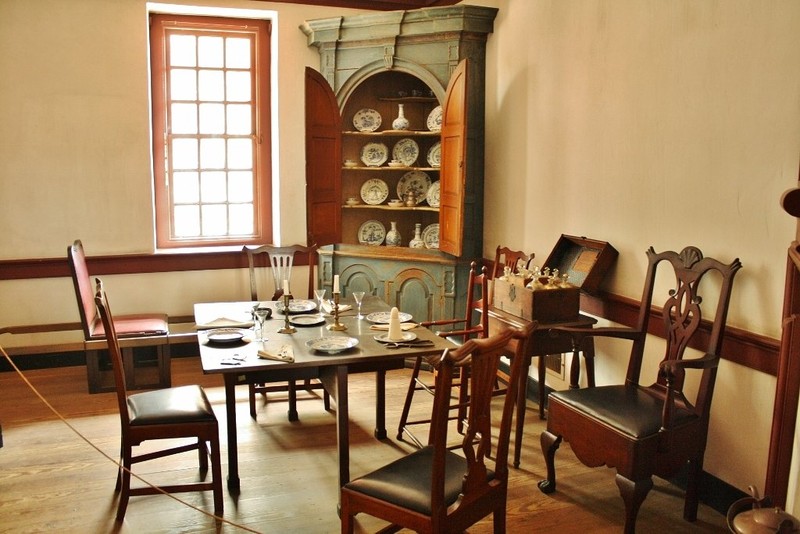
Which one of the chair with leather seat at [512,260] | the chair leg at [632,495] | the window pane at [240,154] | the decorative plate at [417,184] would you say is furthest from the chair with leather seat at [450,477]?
the window pane at [240,154]

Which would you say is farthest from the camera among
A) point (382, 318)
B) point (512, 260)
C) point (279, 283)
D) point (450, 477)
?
point (279, 283)

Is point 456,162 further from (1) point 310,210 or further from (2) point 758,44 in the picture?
(2) point 758,44

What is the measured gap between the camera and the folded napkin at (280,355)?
10.2 ft

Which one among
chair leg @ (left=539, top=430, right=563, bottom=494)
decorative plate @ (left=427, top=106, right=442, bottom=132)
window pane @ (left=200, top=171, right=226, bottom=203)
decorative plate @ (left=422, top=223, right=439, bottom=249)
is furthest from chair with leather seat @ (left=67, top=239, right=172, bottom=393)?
chair leg @ (left=539, top=430, right=563, bottom=494)

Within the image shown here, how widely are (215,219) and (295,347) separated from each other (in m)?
2.95

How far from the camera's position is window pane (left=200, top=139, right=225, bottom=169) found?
19.2ft

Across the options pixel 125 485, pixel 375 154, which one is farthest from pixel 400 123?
pixel 125 485

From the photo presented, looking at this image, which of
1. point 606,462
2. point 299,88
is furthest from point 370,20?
point 606,462

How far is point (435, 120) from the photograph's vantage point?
5.69 meters

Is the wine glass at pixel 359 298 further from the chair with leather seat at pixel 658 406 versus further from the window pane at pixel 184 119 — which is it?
the window pane at pixel 184 119

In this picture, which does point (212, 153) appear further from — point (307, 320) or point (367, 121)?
point (307, 320)

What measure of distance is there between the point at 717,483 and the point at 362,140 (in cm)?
392

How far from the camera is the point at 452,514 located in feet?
7.54

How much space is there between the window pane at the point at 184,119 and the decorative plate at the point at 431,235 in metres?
2.09
